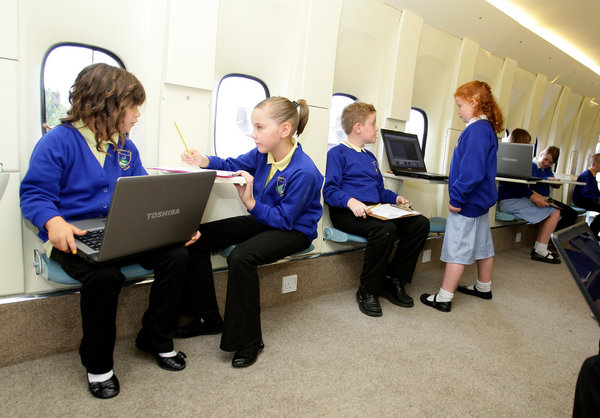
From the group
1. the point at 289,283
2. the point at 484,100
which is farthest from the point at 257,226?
the point at 484,100

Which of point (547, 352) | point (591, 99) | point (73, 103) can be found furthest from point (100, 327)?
point (591, 99)

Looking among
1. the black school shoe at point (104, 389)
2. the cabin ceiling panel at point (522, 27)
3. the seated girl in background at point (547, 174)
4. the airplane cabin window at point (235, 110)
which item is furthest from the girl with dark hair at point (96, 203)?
the seated girl in background at point (547, 174)

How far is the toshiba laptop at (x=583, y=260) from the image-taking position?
3.58 feet

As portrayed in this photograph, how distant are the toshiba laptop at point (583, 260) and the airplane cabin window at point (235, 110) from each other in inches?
90.9

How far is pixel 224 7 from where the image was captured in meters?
2.61

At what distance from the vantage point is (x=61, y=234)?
5.24 ft

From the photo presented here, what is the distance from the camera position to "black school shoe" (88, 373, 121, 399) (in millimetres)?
1767

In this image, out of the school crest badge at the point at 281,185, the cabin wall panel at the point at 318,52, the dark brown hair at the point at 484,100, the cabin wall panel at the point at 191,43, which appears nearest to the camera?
the cabin wall panel at the point at 191,43

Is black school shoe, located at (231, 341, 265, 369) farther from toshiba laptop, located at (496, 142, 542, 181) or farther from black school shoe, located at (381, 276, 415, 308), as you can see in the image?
toshiba laptop, located at (496, 142, 542, 181)

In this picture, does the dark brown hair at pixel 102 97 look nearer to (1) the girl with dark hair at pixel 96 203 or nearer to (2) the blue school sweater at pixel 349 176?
(1) the girl with dark hair at pixel 96 203

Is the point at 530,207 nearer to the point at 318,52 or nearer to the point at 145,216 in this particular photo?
the point at 318,52

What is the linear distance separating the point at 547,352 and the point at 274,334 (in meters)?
1.85

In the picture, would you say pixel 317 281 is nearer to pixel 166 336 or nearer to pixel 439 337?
pixel 439 337

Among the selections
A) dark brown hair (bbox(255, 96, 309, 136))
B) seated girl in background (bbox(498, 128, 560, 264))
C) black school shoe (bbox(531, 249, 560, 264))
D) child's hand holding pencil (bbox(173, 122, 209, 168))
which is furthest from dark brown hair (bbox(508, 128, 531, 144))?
child's hand holding pencil (bbox(173, 122, 209, 168))
